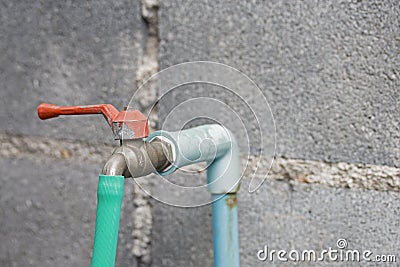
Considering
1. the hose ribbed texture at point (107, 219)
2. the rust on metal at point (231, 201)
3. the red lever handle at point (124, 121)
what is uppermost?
the red lever handle at point (124, 121)

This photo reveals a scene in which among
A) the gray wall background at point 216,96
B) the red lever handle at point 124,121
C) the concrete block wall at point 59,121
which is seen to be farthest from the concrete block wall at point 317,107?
the red lever handle at point 124,121

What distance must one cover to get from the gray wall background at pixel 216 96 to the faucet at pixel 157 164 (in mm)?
73

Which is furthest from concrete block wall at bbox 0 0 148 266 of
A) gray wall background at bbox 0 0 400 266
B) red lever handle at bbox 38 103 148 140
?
red lever handle at bbox 38 103 148 140

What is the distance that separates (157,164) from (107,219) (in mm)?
83

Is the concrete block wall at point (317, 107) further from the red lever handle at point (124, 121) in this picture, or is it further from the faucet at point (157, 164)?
the red lever handle at point (124, 121)

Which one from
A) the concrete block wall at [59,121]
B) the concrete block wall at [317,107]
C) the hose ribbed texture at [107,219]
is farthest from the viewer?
the concrete block wall at [59,121]

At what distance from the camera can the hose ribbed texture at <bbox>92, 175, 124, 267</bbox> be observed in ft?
1.62

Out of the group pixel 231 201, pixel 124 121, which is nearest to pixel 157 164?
pixel 124 121

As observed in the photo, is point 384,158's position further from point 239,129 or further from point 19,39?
point 19,39

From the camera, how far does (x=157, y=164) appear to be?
1.83 ft

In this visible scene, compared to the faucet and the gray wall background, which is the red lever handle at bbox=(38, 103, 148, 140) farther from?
the gray wall background

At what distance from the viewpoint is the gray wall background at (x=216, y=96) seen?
0.69m

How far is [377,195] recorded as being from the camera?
700 mm

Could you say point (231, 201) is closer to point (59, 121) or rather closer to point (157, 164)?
point (157, 164)
